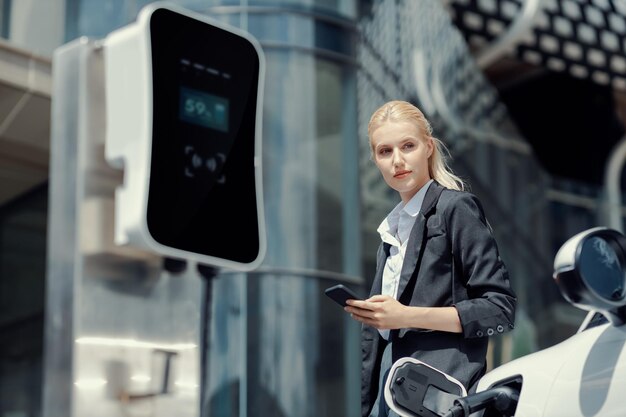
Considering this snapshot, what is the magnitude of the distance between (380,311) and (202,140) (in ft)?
7.57

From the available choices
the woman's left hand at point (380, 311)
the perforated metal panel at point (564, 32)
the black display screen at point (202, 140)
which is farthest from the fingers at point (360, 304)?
the perforated metal panel at point (564, 32)

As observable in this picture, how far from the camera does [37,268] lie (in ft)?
30.3

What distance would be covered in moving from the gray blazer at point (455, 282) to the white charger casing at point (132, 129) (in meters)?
1.46

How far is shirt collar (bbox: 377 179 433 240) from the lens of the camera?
211 cm

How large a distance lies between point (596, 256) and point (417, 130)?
41 cm

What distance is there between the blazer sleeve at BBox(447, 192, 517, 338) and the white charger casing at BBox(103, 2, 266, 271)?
1.51 metres

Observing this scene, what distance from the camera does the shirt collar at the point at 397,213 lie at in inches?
83.0

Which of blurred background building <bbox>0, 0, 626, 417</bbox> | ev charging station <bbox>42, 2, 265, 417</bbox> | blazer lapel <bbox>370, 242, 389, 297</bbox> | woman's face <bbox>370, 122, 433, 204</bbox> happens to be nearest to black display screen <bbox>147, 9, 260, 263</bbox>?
ev charging station <bbox>42, 2, 265, 417</bbox>

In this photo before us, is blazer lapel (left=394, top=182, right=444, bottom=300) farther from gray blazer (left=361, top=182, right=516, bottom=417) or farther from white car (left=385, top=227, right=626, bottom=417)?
white car (left=385, top=227, right=626, bottom=417)

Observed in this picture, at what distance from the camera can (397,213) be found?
2.15 metres

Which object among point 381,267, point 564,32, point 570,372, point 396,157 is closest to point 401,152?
point 396,157

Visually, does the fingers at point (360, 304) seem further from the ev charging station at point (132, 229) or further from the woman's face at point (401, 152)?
the ev charging station at point (132, 229)

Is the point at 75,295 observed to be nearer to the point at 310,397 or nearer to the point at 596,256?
the point at 596,256

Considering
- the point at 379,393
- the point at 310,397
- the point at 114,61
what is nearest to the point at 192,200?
the point at 114,61
